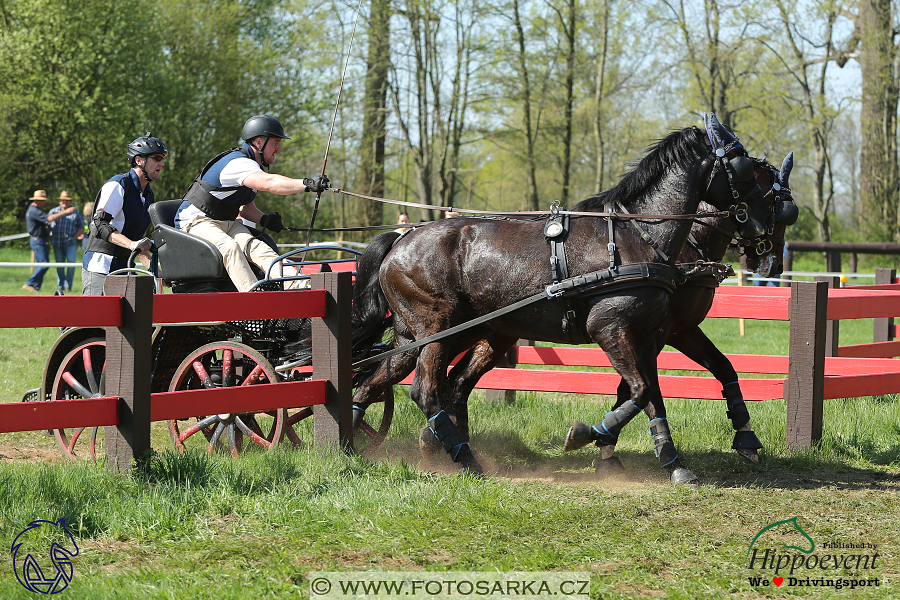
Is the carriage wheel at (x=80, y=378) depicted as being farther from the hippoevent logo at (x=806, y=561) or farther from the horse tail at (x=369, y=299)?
the hippoevent logo at (x=806, y=561)

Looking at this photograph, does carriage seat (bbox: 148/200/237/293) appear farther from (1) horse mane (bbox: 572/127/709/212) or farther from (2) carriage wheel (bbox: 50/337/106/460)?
(1) horse mane (bbox: 572/127/709/212)

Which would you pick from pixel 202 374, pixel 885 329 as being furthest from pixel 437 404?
pixel 885 329

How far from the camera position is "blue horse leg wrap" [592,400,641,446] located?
486 centimetres

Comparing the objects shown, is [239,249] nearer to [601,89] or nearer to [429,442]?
[429,442]

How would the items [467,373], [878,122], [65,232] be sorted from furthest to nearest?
[878,122], [65,232], [467,373]

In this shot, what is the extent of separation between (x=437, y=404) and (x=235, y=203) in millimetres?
2032

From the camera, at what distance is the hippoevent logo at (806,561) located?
10.7 feet

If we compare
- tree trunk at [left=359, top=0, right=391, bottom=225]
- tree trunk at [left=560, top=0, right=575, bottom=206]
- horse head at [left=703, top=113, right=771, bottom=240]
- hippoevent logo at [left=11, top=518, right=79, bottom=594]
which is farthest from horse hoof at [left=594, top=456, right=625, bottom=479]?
tree trunk at [left=560, top=0, right=575, bottom=206]

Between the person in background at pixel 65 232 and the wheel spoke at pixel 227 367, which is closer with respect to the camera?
the wheel spoke at pixel 227 367

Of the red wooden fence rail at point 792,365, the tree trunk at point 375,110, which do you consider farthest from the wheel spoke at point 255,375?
the tree trunk at point 375,110

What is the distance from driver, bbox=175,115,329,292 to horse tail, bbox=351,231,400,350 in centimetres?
47

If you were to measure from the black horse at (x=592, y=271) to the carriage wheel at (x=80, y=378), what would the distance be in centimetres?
196

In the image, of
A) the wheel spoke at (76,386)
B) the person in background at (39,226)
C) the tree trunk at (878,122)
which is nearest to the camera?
the wheel spoke at (76,386)

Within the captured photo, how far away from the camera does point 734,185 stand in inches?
204
